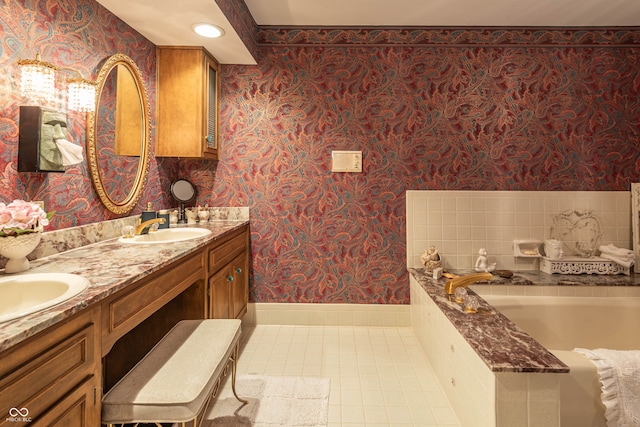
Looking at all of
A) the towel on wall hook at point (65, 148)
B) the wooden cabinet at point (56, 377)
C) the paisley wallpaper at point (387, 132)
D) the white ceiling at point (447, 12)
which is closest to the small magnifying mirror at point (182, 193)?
the paisley wallpaper at point (387, 132)

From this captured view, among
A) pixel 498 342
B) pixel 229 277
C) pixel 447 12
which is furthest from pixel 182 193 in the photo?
pixel 447 12

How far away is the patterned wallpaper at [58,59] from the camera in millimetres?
1397

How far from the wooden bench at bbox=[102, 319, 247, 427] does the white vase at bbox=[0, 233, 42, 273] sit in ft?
1.95

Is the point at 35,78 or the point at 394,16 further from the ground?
the point at 394,16

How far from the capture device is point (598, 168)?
9.32 ft

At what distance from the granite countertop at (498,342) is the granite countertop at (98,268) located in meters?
1.40

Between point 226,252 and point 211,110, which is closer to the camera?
point 226,252

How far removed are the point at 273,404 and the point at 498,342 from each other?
4.01 feet

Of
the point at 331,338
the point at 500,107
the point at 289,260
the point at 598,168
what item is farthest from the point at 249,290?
the point at 598,168

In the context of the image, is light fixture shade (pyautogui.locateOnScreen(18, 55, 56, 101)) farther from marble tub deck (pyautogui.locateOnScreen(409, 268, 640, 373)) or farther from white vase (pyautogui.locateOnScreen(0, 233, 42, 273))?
marble tub deck (pyautogui.locateOnScreen(409, 268, 640, 373))

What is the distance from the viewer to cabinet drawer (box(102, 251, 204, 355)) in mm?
1113

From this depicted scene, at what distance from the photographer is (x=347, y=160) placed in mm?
2904

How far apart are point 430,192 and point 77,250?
2512 millimetres

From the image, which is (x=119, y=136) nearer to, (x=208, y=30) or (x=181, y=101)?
(x=181, y=101)
